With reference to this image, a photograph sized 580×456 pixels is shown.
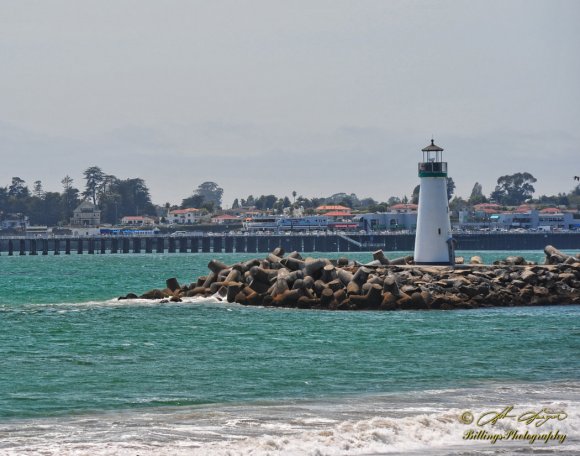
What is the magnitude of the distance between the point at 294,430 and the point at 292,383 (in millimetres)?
5188

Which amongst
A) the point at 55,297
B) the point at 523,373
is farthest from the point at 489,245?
the point at 523,373

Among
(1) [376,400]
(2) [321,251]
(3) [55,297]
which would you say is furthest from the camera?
(2) [321,251]

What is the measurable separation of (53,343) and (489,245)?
137 m

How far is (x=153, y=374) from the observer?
79.1 ft

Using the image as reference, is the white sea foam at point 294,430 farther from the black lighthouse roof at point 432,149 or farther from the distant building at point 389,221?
the distant building at point 389,221

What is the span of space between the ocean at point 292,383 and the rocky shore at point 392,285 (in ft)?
4.07

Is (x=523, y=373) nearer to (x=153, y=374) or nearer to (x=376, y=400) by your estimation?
(x=376, y=400)

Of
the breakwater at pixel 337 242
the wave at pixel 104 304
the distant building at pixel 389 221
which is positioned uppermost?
the distant building at pixel 389 221

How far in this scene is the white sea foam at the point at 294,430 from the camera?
16266mm

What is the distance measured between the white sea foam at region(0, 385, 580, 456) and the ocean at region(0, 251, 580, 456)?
33 millimetres

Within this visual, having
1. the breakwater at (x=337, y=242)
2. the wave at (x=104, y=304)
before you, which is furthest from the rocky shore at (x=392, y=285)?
the breakwater at (x=337, y=242)

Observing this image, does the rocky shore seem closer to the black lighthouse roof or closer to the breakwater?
the black lighthouse roof

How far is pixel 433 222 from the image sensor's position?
44969mm

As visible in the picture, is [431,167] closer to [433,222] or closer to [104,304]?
[433,222]
